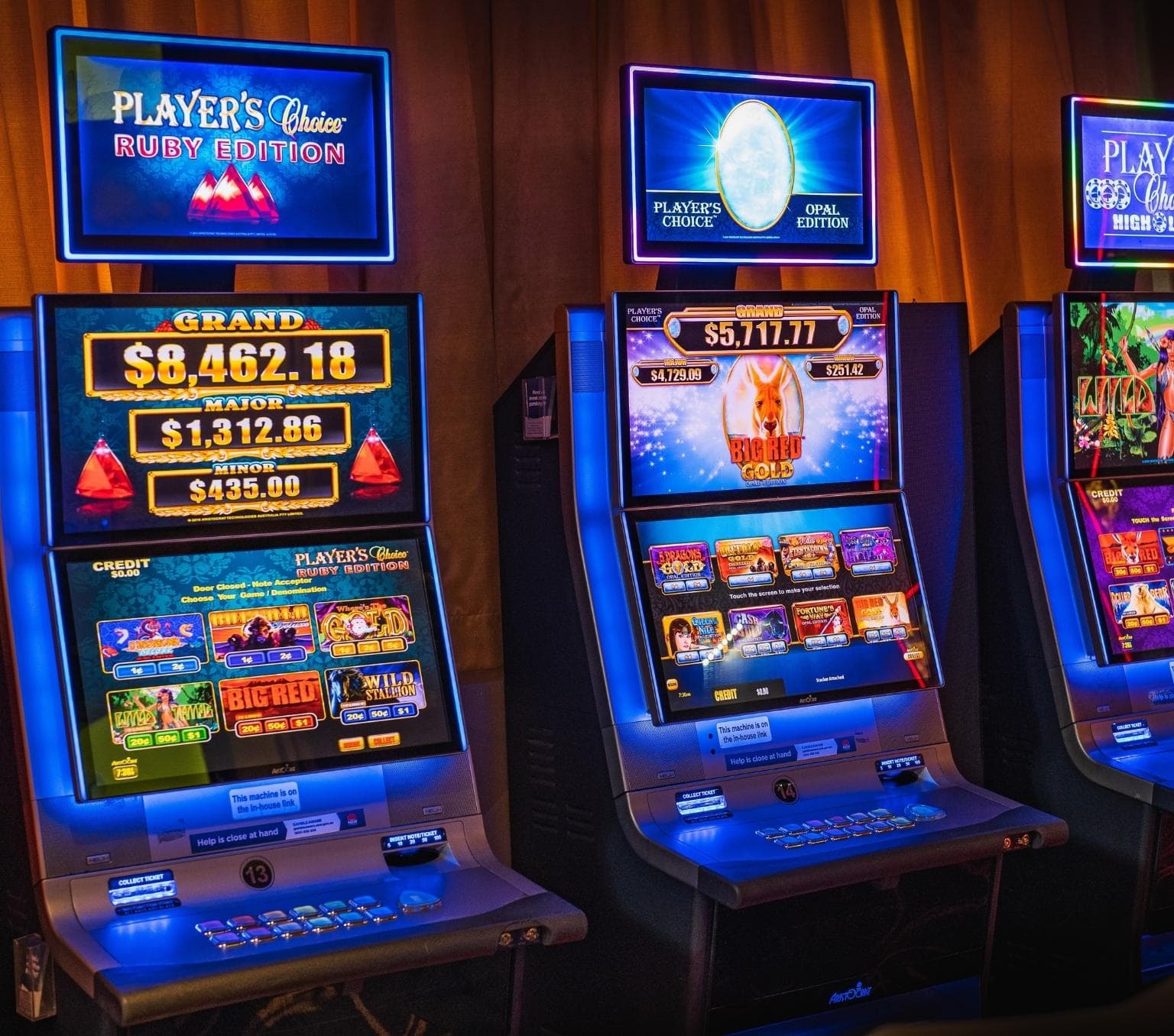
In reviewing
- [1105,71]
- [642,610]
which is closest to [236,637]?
[642,610]

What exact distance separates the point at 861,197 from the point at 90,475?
5.65ft

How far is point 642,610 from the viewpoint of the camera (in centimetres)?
309

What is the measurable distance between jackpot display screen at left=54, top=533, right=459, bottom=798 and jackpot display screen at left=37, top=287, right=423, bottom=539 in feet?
0.26

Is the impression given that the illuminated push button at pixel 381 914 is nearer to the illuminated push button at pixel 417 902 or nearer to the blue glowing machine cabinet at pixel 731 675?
the illuminated push button at pixel 417 902

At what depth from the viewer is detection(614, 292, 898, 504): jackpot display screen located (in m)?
3.14

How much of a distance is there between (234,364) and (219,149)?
0.39 m

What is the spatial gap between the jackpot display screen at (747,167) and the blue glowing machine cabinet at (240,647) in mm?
602

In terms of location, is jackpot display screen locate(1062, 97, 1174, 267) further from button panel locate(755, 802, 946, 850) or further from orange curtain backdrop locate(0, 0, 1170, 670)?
button panel locate(755, 802, 946, 850)

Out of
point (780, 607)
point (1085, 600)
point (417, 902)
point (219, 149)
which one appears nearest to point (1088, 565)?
point (1085, 600)

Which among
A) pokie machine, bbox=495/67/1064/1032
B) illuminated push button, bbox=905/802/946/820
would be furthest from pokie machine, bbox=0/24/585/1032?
illuminated push button, bbox=905/802/946/820

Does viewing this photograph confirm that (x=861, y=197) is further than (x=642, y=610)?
Yes

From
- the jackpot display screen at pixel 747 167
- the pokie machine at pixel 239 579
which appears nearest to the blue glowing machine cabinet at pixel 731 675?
the jackpot display screen at pixel 747 167

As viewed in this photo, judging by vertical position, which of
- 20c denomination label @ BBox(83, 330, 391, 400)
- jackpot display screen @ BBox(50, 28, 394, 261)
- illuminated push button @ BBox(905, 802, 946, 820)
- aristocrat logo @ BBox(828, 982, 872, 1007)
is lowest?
aristocrat logo @ BBox(828, 982, 872, 1007)

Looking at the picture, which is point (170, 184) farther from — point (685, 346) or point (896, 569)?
point (896, 569)
